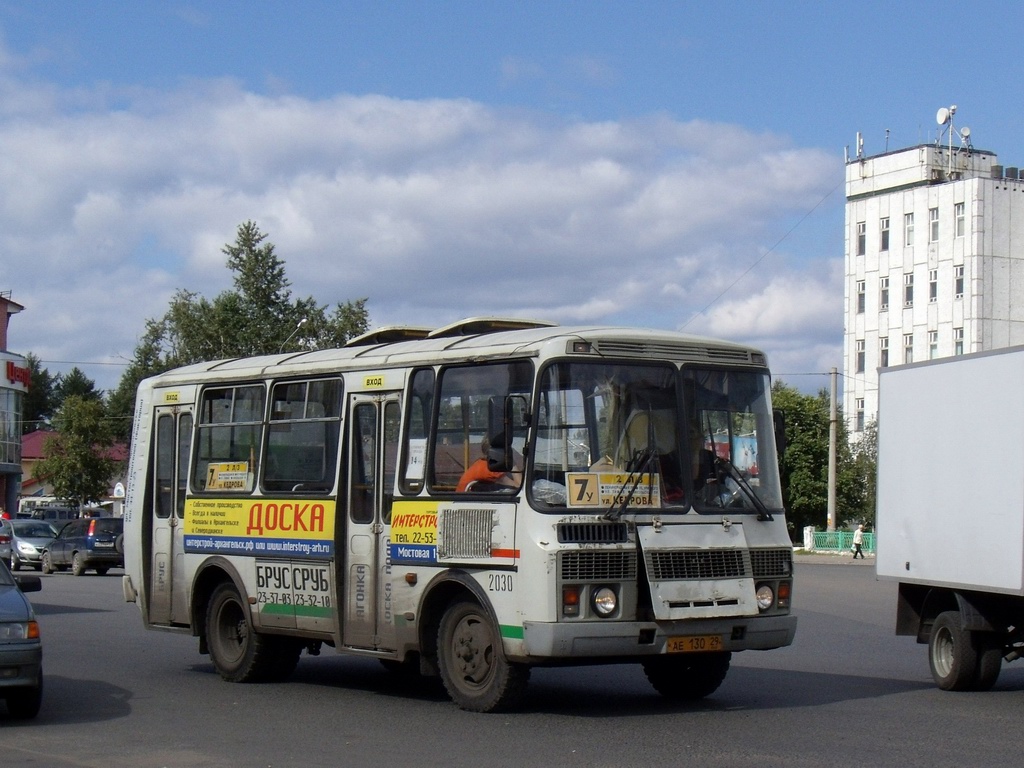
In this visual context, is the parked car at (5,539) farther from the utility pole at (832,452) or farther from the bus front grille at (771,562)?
the utility pole at (832,452)

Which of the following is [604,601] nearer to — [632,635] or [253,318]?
[632,635]

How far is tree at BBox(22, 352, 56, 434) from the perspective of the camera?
435 ft

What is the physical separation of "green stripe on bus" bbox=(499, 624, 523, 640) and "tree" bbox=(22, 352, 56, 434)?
127418 mm

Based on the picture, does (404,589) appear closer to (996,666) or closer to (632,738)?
(632,738)

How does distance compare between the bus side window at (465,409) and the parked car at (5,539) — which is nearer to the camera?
the bus side window at (465,409)

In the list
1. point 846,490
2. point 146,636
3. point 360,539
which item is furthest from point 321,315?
Result: point 360,539

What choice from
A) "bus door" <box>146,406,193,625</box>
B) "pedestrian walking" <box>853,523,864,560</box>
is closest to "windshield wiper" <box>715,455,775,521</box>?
"bus door" <box>146,406,193,625</box>

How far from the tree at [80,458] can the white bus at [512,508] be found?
63312mm

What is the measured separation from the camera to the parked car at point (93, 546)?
3891cm

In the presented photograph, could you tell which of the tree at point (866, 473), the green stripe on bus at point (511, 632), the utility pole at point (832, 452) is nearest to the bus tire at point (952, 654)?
the green stripe on bus at point (511, 632)

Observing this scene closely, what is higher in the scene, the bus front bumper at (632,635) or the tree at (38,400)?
the tree at (38,400)

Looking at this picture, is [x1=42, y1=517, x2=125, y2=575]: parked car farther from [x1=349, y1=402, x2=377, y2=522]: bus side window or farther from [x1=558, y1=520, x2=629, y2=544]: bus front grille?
[x1=558, y1=520, x2=629, y2=544]: bus front grille

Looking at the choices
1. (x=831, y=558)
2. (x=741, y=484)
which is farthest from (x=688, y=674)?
(x=831, y=558)

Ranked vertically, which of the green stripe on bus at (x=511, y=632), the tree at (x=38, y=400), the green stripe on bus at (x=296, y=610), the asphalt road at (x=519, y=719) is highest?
the tree at (x=38, y=400)
